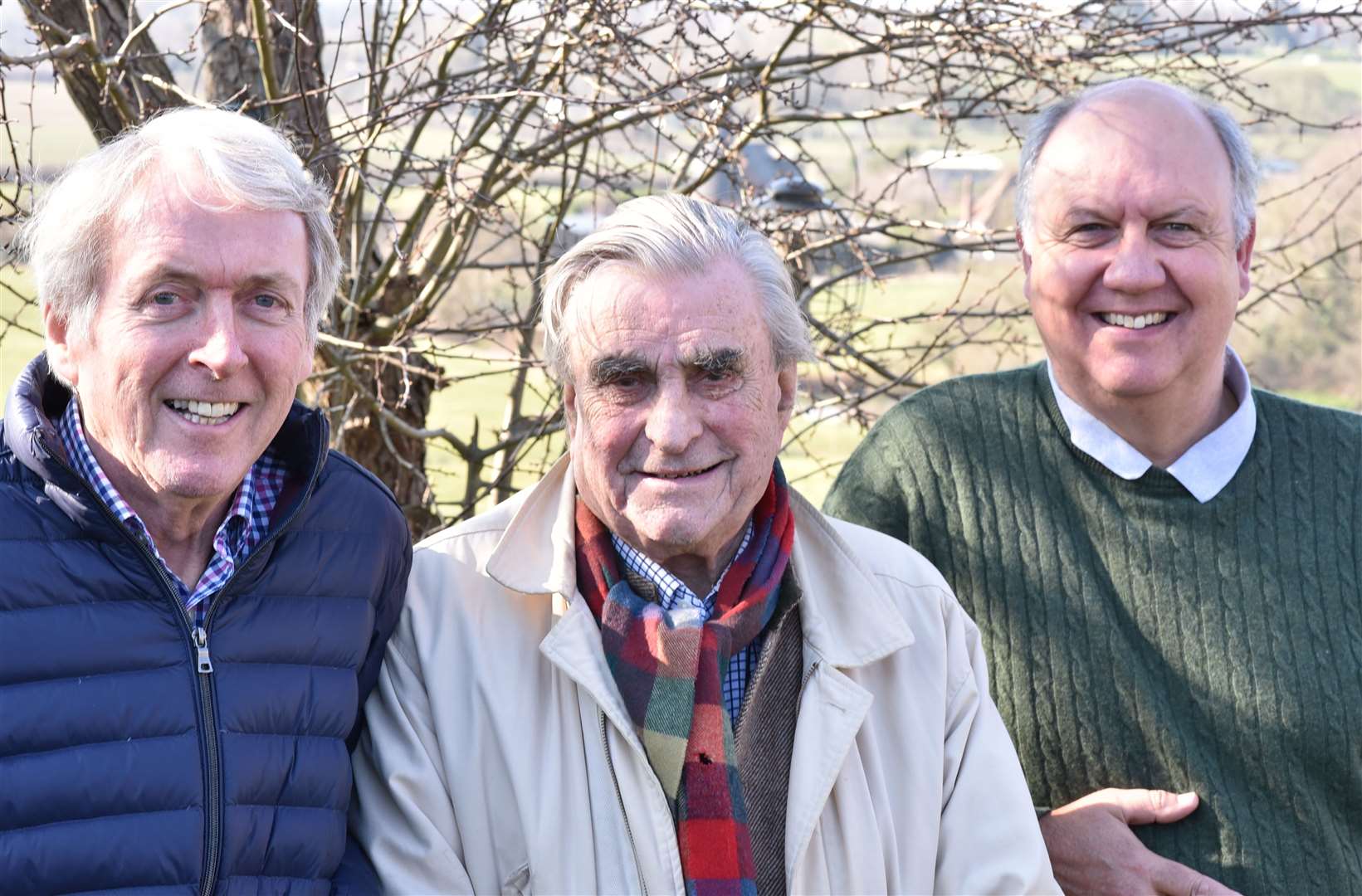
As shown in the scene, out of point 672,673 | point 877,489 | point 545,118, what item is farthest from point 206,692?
point 545,118

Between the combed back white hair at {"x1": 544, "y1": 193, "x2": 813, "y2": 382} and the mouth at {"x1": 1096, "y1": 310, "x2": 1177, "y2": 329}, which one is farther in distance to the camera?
the mouth at {"x1": 1096, "y1": 310, "x2": 1177, "y2": 329}

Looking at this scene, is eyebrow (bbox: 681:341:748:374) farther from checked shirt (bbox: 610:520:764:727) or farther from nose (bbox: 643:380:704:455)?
checked shirt (bbox: 610:520:764:727)

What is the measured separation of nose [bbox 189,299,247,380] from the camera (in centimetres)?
192

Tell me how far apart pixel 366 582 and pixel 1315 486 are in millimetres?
1728

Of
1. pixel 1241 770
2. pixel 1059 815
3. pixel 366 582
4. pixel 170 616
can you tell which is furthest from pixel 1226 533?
pixel 170 616

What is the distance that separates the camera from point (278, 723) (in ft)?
6.42

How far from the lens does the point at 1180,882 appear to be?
244 centimetres

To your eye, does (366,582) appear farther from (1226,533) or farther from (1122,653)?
(1226,533)

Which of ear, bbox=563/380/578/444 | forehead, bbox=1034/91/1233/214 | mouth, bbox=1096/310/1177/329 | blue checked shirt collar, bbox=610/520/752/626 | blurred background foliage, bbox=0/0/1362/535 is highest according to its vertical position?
→ blurred background foliage, bbox=0/0/1362/535

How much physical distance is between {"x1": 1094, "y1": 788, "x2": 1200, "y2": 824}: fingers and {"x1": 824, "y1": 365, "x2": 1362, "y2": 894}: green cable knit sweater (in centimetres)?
3

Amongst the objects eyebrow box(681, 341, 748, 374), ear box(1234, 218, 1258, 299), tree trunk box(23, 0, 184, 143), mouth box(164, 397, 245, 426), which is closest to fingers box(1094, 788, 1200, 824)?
ear box(1234, 218, 1258, 299)

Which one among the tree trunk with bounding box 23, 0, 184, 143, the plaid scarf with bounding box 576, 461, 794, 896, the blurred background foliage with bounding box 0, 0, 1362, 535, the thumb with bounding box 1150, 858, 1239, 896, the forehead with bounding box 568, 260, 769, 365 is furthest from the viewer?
the blurred background foliage with bounding box 0, 0, 1362, 535

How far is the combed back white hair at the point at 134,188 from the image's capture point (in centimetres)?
193

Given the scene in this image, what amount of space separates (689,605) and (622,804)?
34cm
